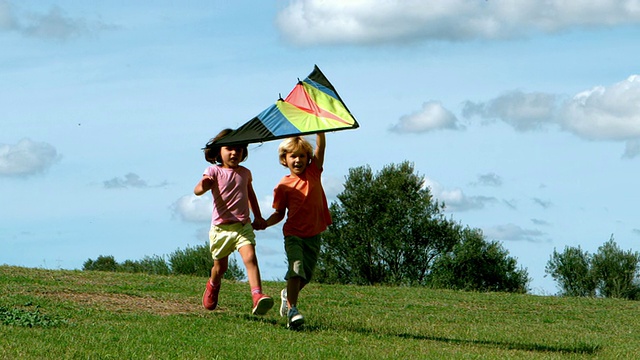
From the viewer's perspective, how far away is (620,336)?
1435 centimetres

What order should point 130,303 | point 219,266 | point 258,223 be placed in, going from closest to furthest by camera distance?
1. point 258,223
2. point 219,266
3. point 130,303

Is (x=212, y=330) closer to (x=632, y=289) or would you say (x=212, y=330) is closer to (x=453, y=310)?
(x=453, y=310)

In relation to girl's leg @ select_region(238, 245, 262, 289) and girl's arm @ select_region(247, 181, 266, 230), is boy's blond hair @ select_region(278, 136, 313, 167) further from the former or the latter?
girl's leg @ select_region(238, 245, 262, 289)

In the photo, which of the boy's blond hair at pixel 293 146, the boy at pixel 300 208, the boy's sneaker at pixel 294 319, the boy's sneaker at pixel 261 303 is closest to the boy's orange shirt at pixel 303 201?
the boy at pixel 300 208

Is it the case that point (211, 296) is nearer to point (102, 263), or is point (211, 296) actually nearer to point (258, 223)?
point (258, 223)

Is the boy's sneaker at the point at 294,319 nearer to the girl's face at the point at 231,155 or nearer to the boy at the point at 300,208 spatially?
the boy at the point at 300,208

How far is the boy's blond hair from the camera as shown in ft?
37.8

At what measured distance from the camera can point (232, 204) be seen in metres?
11.6

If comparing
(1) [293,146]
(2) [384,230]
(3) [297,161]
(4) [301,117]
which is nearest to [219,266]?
(3) [297,161]

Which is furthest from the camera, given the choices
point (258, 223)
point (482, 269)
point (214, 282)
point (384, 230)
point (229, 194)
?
point (384, 230)

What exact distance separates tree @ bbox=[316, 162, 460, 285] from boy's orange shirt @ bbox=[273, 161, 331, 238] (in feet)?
104

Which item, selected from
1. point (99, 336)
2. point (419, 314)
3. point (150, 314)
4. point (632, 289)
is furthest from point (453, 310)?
point (632, 289)

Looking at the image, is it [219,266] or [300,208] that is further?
[219,266]

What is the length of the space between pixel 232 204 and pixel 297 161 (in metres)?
1.06
